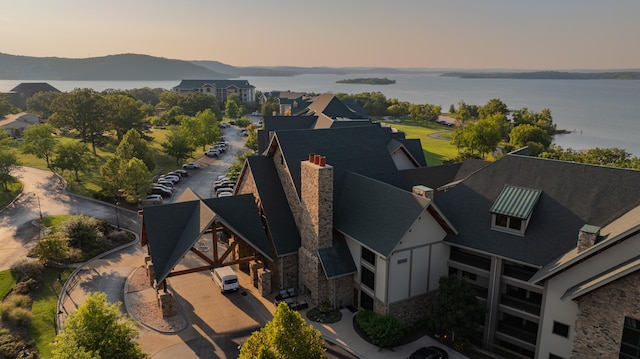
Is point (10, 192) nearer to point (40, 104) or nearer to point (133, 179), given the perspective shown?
point (133, 179)

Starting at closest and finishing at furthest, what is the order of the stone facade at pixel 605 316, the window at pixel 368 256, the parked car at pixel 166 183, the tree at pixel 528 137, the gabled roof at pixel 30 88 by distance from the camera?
1. the stone facade at pixel 605 316
2. the window at pixel 368 256
3. the parked car at pixel 166 183
4. the tree at pixel 528 137
5. the gabled roof at pixel 30 88

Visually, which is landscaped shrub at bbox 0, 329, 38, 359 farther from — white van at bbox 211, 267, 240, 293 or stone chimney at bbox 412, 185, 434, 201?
stone chimney at bbox 412, 185, 434, 201

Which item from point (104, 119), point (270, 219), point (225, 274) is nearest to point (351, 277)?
point (270, 219)

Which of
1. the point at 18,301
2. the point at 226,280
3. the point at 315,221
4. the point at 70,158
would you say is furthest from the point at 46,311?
the point at 70,158

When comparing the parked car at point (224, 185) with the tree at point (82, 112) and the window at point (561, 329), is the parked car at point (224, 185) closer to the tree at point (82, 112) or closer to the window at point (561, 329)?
the tree at point (82, 112)

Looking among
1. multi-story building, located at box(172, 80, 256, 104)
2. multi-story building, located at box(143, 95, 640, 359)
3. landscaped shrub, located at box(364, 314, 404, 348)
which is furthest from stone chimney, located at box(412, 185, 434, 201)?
multi-story building, located at box(172, 80, 256, 104)

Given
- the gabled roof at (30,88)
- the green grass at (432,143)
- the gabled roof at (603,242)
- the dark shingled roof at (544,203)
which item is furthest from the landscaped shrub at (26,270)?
the gabled roof at (30,88)

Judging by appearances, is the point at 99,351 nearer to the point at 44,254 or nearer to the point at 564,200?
the point at 44,254
